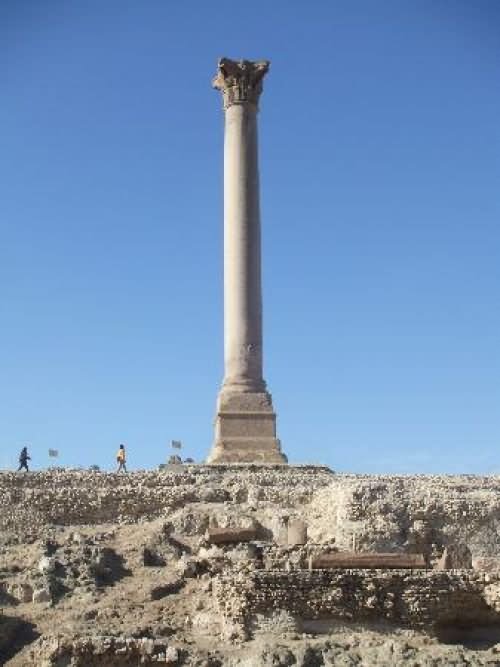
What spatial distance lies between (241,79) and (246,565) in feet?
57.4

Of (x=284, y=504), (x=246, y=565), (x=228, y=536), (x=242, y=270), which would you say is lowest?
(x=246, y=565)

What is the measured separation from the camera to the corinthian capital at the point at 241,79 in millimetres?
33312

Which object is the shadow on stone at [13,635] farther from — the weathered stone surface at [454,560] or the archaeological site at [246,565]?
the weathered stone surface at [454,560]

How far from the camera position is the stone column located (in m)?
31.0

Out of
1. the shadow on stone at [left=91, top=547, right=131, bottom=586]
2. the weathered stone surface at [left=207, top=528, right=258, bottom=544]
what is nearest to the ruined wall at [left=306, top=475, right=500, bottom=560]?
the weathered stone surface at [left=207, top=528, right=258, bottom=544]

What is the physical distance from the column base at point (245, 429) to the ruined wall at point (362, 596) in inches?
441

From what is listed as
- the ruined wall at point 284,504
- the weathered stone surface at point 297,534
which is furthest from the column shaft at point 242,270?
the weathered stone surface at point 297,534

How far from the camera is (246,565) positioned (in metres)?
19.5

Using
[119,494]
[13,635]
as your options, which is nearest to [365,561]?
[13,635]

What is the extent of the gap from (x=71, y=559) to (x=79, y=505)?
338 cm

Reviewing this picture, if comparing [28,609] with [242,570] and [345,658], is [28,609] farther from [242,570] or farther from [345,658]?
[345,658]

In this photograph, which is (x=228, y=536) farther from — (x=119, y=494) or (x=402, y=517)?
(x=119, y=494)

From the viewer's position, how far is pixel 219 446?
101 feet

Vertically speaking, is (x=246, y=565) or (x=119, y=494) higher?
(x=119, y=494)
